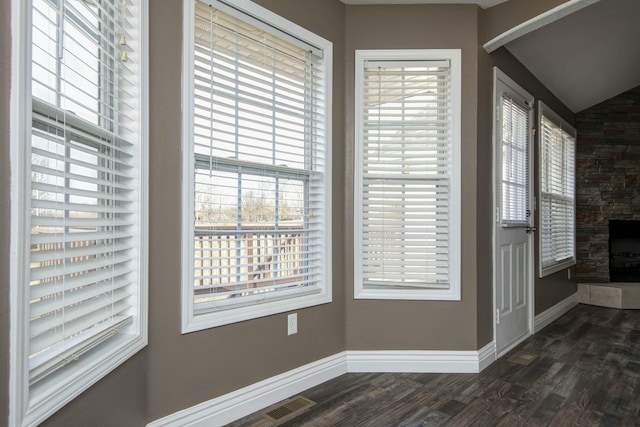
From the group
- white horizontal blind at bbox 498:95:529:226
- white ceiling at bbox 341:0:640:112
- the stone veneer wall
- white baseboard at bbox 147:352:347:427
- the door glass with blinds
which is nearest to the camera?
the door glass with blinds

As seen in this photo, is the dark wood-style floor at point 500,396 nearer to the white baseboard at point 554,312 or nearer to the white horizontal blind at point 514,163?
the white baseboard at point 554,312

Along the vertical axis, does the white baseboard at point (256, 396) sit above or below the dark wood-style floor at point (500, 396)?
above

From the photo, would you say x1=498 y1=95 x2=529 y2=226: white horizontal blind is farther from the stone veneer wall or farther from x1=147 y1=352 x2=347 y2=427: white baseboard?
the stone veneer wall

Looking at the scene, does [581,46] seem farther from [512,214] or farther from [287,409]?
[287,409]

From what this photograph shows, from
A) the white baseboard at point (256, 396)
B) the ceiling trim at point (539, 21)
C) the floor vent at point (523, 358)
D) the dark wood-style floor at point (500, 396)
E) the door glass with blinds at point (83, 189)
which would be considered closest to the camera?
the door glass with blinds at point (83, 189)

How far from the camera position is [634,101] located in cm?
497

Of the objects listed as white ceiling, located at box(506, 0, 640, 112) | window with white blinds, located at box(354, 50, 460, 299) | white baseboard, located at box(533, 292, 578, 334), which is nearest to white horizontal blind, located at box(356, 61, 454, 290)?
window with white blinds, located at box(354, 50, 460, 299)

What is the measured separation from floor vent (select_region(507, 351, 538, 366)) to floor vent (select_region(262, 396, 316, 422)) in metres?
1.65

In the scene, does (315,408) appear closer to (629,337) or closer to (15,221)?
(15,221)

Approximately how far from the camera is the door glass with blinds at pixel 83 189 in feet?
3.69

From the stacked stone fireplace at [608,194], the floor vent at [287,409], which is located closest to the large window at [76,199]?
the floor vent at [287,409]

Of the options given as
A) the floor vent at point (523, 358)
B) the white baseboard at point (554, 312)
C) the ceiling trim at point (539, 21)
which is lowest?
the floor vent at point (523, 358)

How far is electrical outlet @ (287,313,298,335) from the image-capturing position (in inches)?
92.6

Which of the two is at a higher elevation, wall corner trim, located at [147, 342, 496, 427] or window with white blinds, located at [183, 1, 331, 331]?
window with white blinds, located at [183, 1, 331, 331]
